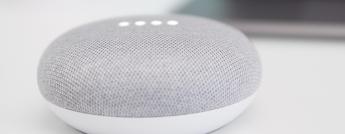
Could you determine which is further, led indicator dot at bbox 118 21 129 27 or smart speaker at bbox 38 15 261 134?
led indicator dot at bbox 118 21 129 27

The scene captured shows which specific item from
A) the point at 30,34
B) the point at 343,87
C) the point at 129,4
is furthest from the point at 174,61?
the point at 129,4

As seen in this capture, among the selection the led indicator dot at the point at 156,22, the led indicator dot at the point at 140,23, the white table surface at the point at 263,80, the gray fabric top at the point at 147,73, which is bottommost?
the white table surface at the point at 263,80

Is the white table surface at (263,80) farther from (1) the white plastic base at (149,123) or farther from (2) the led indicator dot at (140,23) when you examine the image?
(2) the led indicator dot at (140,23)

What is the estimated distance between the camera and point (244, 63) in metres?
0.53

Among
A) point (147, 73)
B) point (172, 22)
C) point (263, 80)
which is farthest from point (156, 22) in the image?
point (263, 80)

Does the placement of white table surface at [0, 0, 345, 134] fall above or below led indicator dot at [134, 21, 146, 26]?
below

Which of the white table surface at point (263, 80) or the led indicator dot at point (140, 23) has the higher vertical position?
the led indicator dot at point (140, 23)

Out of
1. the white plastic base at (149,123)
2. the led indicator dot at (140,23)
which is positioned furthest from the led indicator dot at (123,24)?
the white plastic base at (149,123)

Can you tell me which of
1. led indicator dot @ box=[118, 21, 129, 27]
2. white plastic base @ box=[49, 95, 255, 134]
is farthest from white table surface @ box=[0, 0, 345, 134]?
led indicator dot @ box=[118, 21, 129, 27]

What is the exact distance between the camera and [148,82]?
0.47m

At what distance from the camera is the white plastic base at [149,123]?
48 cm

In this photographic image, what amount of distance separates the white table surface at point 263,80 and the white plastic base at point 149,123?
0.05 metres

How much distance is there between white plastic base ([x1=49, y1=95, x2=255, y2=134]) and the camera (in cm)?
48

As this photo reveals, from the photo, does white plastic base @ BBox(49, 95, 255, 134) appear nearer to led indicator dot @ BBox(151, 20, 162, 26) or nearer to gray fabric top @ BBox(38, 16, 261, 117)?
gray fabric top @ BBox(38, 16, 261, 117)
